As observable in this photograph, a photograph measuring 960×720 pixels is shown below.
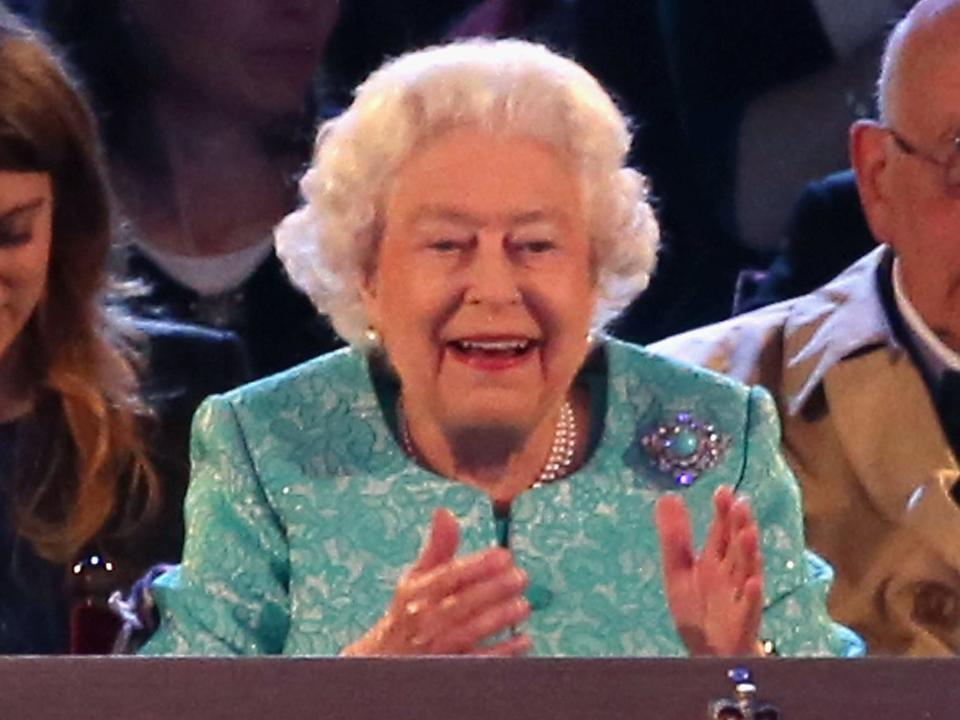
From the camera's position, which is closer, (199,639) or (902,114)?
(199,639)

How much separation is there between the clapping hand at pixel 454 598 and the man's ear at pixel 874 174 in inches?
31.2

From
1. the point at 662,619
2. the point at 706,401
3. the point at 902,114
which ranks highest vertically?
the point at 902,114

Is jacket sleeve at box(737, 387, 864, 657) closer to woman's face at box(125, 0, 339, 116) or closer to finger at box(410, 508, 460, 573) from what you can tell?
finger at box(410, 508, 460, 573)

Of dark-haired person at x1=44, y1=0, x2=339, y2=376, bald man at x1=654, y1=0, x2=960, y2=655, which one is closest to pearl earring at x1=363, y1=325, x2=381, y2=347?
bald man at x1=654, y1=0, x2=960, y2=655

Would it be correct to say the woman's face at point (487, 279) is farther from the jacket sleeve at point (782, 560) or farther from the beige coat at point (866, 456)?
the beige coat at point (866, 456)

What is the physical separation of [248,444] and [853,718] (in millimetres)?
646

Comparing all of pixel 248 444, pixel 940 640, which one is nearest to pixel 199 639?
pixel 248 444

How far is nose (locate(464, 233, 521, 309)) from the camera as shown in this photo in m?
1.62

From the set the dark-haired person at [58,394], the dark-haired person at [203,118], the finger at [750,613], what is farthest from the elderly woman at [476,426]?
the dark-haired person at [203,118]

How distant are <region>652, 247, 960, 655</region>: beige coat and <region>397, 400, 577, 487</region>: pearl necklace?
37 centimetres

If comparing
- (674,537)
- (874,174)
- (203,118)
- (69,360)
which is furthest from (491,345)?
(203,118)

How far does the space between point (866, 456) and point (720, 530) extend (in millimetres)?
556

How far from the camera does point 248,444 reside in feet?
5.42

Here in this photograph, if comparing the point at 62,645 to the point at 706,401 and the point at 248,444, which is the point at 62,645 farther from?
the point at 706,401
